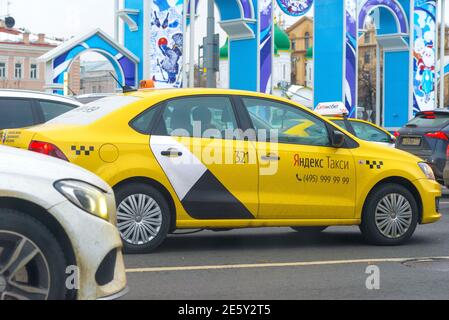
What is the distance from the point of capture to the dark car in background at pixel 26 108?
9.10 metres

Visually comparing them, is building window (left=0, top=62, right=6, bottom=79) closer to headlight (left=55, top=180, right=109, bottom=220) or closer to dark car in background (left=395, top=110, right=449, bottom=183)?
dark car in background (left=395, top=110, right=449, bottom=183)

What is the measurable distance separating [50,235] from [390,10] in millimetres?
28507

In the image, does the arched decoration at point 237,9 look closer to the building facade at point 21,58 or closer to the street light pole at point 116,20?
the street light pole at point 116,20

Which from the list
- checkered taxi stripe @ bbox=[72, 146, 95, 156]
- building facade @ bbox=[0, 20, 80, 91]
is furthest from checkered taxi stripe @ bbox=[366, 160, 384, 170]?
building facade @ bbox=[0, 20, 80, 91]

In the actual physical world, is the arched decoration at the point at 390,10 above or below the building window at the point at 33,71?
below

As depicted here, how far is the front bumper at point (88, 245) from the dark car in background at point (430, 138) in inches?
417

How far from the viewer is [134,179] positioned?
7.17 metres

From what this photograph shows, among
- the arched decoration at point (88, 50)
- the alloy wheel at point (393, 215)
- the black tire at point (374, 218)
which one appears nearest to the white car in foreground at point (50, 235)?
the black tire at point (374, 218)

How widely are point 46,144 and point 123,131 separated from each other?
2.46 ft

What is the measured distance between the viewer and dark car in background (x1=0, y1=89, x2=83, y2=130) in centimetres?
910

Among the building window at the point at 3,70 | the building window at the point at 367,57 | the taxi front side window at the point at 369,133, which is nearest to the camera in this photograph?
the taxi front side window at the point at 369,133

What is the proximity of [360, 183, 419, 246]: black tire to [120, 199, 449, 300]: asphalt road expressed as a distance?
0.12 metres
